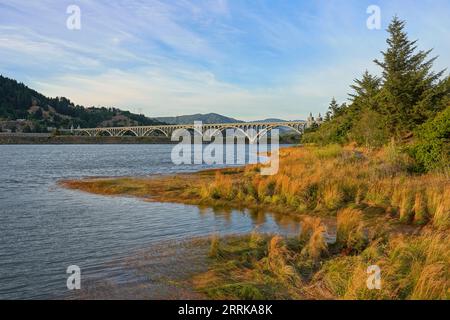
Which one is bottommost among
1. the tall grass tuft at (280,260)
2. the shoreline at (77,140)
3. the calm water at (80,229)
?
the calm water at (80,229)

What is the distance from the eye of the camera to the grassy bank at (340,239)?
7109mm

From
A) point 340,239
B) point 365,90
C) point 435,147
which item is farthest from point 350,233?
point 365,90

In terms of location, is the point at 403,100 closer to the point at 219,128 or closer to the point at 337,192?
the point at 337,192

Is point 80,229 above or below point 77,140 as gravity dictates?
below

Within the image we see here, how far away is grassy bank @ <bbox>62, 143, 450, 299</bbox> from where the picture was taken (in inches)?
280

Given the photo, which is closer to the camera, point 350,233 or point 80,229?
point 350,233

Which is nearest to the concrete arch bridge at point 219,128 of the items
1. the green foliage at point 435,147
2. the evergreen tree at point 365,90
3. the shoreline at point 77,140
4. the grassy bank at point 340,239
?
the shoreline at point 77,140

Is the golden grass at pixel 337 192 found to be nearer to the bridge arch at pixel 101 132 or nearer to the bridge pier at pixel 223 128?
the bridge pier at pixel 223 128

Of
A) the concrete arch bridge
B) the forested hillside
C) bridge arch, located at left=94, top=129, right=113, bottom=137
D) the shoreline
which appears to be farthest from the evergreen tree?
bridge arch, located at left=94, top=129, right=113, bottom=137

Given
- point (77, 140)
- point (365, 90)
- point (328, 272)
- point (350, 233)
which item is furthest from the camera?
point (77, 140)

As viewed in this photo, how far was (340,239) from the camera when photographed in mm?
10273

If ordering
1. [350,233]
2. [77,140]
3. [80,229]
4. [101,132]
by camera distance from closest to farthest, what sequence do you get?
[350,233]
[80,229]
[77,140]
[101,132]
